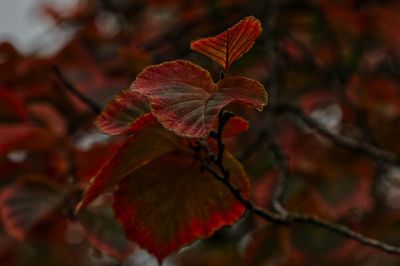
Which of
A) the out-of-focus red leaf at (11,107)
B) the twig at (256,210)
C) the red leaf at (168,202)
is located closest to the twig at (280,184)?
the twig at (256,210)

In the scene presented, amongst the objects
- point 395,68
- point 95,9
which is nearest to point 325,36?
point 395,68

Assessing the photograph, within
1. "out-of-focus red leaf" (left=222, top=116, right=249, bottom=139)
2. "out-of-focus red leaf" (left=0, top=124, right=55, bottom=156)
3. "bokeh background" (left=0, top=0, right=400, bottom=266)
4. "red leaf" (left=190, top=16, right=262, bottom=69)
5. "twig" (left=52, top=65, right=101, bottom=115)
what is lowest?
"bokeh background" (left=0, top=0, right=400, bottom=266)

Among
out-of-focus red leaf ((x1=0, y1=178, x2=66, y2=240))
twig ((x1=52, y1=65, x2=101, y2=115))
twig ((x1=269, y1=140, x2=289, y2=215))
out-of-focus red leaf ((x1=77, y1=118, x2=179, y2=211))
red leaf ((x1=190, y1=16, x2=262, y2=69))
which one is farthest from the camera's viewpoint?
out-of-focus red leaf ((x1=0, y1=178, x2=66, y2=240))

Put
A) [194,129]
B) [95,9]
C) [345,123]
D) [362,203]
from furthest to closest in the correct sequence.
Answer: [95,9] < [345,123] < [362,203] < [194,129]

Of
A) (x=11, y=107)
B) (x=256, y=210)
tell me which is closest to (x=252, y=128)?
(x=11, y=107)

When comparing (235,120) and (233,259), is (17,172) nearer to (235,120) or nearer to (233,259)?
(233,259)

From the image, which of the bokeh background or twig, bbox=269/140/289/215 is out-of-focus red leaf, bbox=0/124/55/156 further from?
twig, bbox=269/140/289/215

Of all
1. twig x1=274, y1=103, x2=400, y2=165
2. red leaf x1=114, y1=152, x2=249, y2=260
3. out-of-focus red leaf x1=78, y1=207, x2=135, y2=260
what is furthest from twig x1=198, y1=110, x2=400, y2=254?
out-of-focus red leaf x1=78, y1=207, x2=135, y2=260
